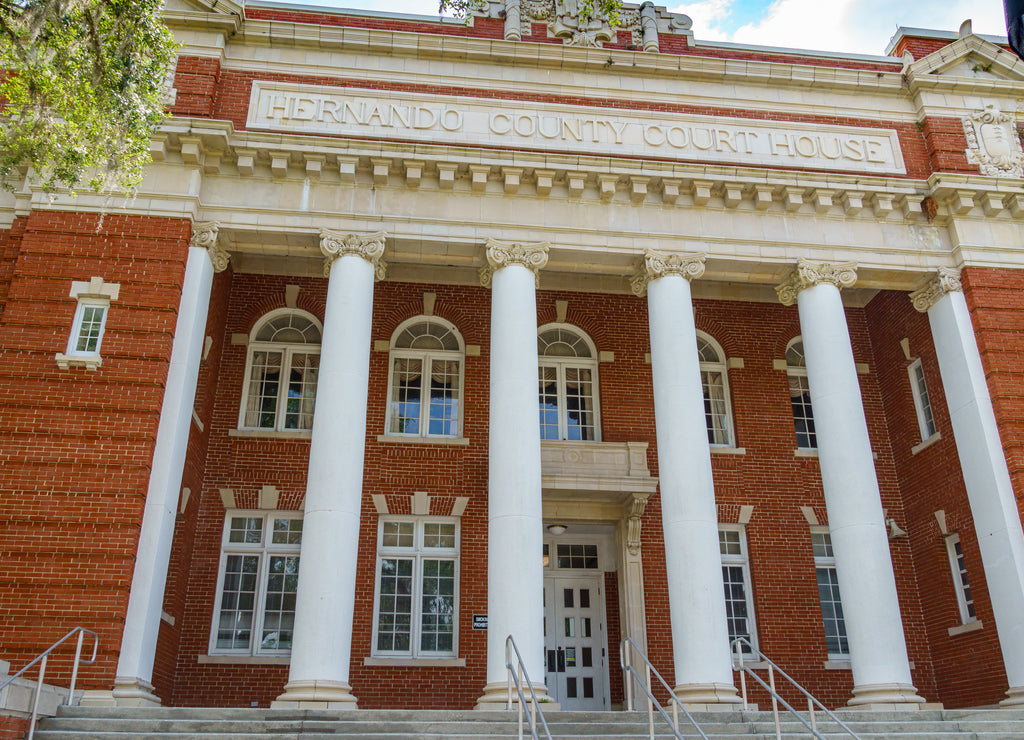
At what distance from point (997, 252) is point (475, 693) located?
12737mm

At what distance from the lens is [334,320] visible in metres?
14.3

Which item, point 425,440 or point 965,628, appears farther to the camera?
point 425,440

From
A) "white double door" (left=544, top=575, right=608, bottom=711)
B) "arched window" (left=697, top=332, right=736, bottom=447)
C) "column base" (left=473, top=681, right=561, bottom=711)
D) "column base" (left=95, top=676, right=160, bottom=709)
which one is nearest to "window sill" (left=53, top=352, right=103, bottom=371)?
"column base" (left=95, top=676, right=160, bottom=709)

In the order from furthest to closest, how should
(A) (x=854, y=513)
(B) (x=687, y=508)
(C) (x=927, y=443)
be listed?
(C) (x=927, y=443) → (A) (x=854, y=513) → (B) (x=687, y=508)

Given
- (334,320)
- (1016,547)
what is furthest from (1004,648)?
(334,320)

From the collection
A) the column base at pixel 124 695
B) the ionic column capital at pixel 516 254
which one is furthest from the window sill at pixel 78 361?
the ionic column capital at pixel 516 254

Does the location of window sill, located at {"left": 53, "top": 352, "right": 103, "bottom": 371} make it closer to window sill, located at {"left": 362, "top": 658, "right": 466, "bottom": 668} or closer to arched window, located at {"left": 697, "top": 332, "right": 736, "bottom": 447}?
window sill, located at {"left": 362, "top": 658, "right": 466, "bottom": 668}

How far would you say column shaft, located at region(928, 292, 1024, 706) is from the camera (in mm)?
13914

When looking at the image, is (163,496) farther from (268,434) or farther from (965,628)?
(965,628)

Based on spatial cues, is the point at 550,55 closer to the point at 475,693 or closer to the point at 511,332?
the point at 511,332

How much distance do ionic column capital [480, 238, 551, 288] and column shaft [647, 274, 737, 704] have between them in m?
2.08

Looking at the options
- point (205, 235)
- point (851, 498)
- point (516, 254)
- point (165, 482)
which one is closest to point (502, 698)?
point (165, 482)

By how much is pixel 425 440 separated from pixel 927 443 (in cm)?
1016

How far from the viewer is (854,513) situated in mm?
14188
